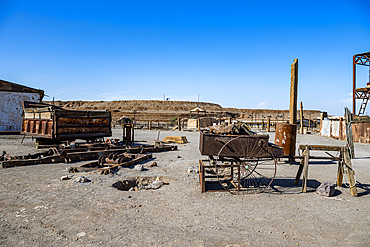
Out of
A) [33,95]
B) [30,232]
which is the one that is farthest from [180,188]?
[33,95]

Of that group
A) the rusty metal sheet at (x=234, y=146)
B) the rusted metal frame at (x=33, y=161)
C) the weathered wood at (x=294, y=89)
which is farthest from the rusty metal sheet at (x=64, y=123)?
the weathered wood at (x=294, y=89)

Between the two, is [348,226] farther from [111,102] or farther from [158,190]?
[111,102]

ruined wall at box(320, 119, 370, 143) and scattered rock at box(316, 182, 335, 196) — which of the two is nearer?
scattered rock at box(316, 182, 335, 196)

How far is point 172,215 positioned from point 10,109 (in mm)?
21948

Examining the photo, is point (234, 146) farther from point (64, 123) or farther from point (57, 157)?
point (64, 123)

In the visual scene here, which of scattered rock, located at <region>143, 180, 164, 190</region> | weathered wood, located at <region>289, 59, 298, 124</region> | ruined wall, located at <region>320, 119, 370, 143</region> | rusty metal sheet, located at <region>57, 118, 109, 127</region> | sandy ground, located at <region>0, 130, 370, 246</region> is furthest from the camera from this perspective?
ruined wall, located at <region>320, 119, 370, 143</region>

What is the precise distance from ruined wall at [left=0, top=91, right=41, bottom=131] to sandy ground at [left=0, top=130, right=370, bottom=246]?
Answer: 56.1 feet

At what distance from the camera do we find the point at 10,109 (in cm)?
2005

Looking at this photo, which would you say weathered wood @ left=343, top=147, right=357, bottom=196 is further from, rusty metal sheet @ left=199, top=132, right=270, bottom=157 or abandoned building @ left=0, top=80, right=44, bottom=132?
abandoned building @ left=0, top=80, right=44, bottom=132

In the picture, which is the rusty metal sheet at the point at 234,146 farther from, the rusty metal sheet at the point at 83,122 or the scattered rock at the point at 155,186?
the rusty metal sheet at the point at 83,122

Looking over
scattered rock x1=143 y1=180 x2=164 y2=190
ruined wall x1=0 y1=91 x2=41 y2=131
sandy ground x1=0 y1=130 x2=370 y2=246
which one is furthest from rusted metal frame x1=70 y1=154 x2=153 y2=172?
ruined wall x1=0 y1=91 x2=41 y2=131

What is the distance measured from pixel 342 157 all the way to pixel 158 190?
4657mm

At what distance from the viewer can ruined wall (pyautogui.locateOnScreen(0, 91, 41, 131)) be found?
64.9ft

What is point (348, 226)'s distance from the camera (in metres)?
3.88
